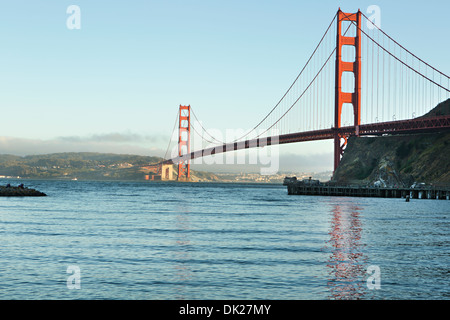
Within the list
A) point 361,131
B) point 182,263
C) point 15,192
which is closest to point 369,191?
point 361,131

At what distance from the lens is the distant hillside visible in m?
96.2

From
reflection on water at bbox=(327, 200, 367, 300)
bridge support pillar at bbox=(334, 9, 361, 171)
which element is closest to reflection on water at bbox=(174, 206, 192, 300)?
reflection on water at bbox=(327, 200, 367, 300)

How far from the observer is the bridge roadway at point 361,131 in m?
87.8

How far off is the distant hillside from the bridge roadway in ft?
9.52

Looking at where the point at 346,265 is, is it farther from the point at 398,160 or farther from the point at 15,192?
the point at 398,160

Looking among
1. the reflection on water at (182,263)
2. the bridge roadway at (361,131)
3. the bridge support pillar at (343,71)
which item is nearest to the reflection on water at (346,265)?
the reflection on water at (182,263)

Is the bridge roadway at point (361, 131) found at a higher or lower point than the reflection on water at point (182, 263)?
higher

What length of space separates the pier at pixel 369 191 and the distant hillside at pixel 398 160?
4873 mm

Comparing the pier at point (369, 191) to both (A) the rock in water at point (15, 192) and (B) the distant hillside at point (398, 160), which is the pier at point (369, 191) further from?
(A) the rock in water at point (15, 192)

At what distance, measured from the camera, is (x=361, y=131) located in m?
101

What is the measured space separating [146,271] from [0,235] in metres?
12.1

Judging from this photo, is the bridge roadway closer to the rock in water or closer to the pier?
the pier

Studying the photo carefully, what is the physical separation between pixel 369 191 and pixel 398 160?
18813mm
